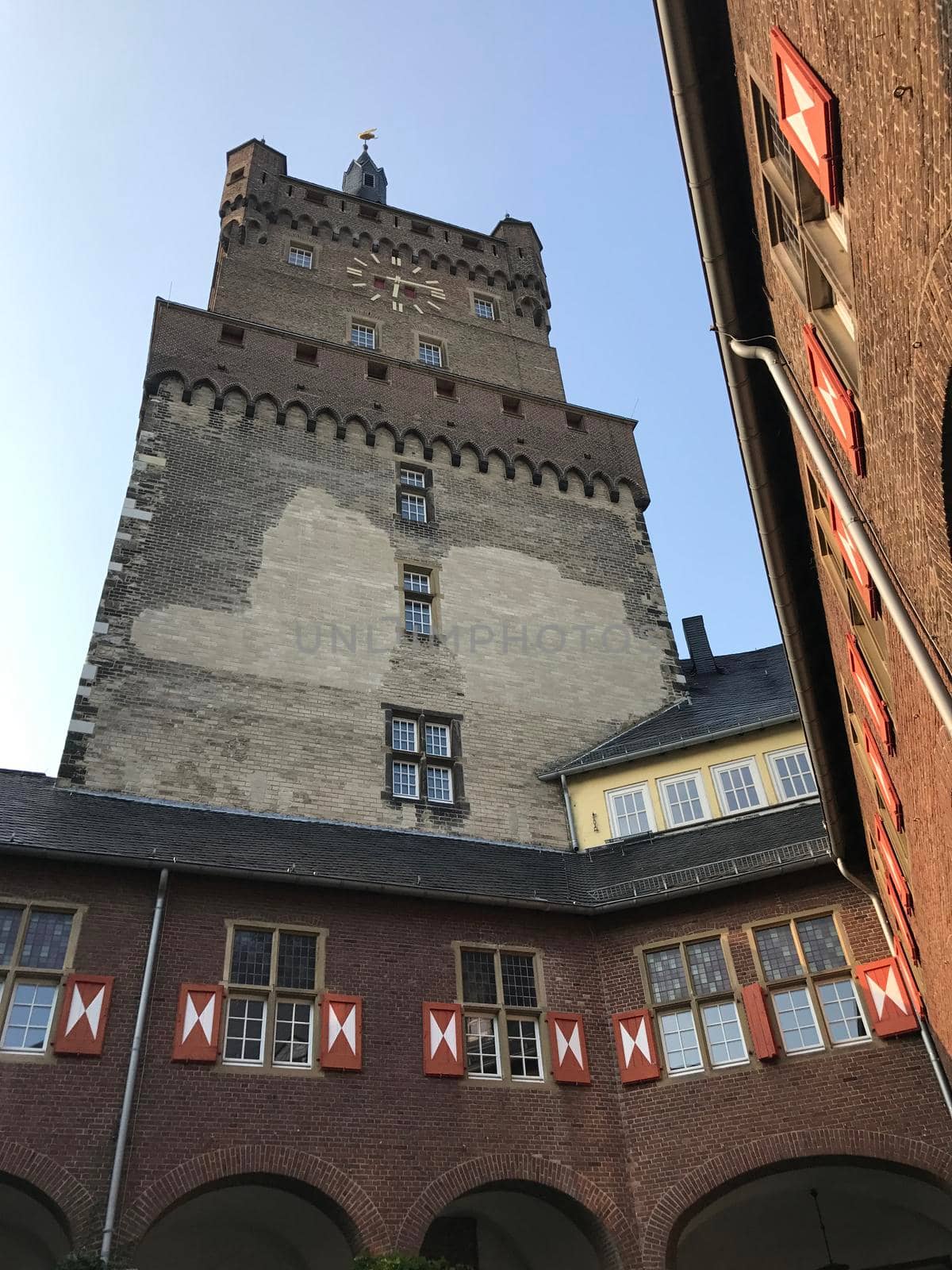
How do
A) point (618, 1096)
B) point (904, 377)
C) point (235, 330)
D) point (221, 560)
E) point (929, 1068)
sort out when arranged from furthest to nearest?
1. point (235, 330)
2. point (221, 560)
3. point (618, 1096)
4. point (929, 1068)
5. point (904, 377)

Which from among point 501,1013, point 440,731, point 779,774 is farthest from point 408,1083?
point 779,774

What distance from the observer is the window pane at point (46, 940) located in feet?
42.9

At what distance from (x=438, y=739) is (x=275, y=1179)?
8694 mm

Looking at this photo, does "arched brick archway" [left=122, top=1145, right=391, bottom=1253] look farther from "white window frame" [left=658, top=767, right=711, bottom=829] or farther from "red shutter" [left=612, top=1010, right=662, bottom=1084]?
"white window frame" [left=658, top=767, right=711, bottom=829]

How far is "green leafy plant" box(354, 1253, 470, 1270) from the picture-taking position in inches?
439

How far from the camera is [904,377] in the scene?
5.64m

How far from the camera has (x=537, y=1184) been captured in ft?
43.6

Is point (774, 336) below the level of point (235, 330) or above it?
below

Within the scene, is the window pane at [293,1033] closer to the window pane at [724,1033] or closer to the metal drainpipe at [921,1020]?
the window pane at [724,1033]

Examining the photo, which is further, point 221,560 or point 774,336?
point 221,560

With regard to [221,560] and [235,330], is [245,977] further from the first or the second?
[235,330]

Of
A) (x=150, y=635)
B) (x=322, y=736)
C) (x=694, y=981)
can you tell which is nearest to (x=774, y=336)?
(x=694, y=981)

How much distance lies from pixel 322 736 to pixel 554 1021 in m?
6.56

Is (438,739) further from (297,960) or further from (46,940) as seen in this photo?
(46,940)
